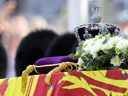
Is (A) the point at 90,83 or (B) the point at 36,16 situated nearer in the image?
(A) the point at 90,83

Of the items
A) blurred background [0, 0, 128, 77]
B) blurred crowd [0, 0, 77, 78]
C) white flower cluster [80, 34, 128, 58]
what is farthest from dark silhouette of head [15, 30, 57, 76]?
white flower cluster [80, 34, 128, 58]

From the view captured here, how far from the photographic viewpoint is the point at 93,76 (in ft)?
3.65

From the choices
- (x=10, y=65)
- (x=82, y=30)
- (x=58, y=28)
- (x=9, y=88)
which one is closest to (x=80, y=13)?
(x=58, y=28)

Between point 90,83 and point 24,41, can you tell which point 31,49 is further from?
point 90,83

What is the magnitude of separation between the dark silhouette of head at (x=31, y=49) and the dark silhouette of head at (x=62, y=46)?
0.07 metres

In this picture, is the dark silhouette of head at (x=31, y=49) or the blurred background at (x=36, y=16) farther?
the blurred background at (x=36, y=16)

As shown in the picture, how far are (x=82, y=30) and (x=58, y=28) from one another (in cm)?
153

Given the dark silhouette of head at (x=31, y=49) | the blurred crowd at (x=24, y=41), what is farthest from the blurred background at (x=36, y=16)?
the dark silhouette of head at (x=31, y=49)

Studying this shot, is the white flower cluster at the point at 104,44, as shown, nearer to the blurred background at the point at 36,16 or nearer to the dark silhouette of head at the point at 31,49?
the dark silhouette of head at the point at 31,49

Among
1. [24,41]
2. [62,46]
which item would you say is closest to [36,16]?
[24,41]

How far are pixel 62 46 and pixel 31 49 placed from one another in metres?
0.17

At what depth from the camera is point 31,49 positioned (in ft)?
7.25

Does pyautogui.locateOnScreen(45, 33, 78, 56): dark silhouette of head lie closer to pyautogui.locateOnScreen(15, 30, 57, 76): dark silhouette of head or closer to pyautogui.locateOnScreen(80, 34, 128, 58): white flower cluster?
pyautogui.locateOnScreen(15, 30, 57, 76): dark silhouette of head

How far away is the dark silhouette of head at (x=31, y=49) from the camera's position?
7.15 feet
